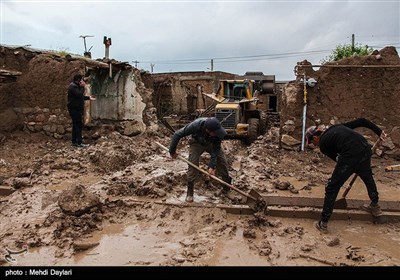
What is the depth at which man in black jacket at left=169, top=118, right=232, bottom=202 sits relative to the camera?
5.54m

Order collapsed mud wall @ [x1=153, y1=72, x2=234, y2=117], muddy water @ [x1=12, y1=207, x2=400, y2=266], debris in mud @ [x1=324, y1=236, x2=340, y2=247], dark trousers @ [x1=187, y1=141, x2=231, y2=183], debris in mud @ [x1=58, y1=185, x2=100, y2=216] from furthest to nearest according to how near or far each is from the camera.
A: 1. collapsed mud wall @ [x1=153, y1=72, x2=234, y2=117]
2. dark trousers @ [x1=187, y1=141, x2=231, y2=183]
3. debris in mud @ [x1=58, y1=185, x2=100, y2=216]
4. debris in mud @ [x1=324, y1=236, x2=340, y2=247]
5. muddy water @ [x1=12, y1=207, x2=400, y2=266]

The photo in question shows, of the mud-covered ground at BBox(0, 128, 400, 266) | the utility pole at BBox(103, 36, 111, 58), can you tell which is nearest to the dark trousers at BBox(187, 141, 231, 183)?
the mud-covered ground at BBox(0, 128, 400, 266)

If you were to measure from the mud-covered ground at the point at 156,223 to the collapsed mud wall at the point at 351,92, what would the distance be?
1530mm

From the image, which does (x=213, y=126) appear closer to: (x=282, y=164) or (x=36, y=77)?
(x=282, y=164)

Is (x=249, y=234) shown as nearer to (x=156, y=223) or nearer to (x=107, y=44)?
(x=156, y=223)

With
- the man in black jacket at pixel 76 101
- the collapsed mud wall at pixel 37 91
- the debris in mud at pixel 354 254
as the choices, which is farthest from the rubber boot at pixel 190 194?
the collapsed mud wall at pixel 37 91

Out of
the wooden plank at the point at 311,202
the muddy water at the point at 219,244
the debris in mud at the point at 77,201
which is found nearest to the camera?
the muddy water at the point at 219,244

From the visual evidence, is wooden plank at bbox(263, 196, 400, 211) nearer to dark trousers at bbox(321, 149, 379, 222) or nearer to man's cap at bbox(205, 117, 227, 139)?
dark trousers at bbox(321, 149, 379, 222)

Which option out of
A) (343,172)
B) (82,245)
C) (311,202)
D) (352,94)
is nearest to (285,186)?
(311,202)

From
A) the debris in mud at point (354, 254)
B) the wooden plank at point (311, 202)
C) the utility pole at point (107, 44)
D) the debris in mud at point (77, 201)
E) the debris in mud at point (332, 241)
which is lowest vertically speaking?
the debris in mud at point (354, 254)

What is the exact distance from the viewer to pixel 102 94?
11562 mm

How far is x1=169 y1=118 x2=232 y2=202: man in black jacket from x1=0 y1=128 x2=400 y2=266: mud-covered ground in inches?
16.7

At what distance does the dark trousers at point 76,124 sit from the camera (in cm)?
878

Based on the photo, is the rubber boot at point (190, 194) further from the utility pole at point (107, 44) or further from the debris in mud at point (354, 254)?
the utility pole at point (107, 44)
